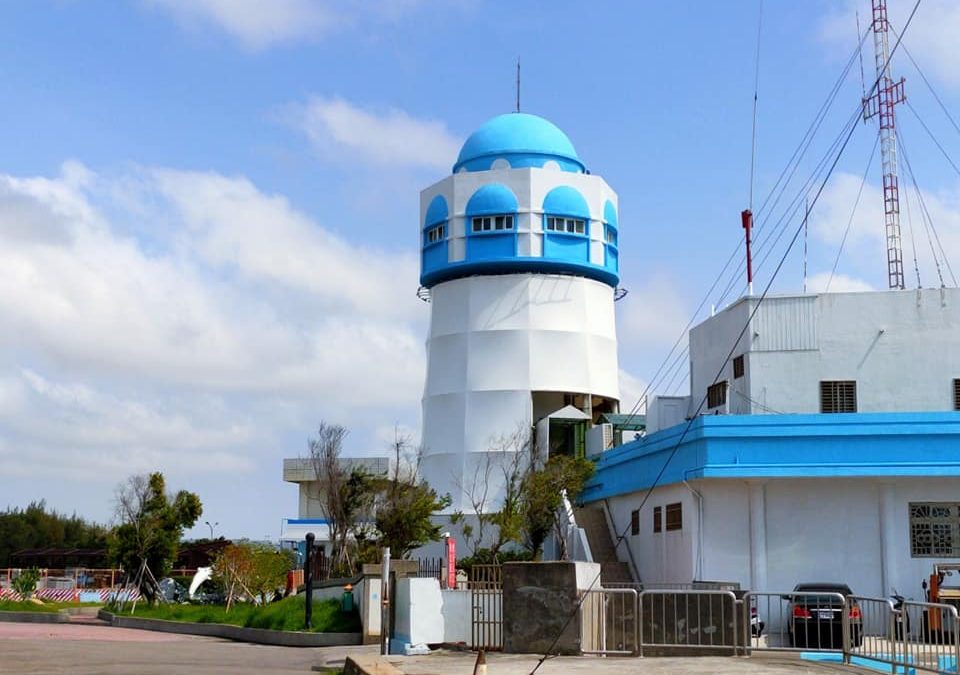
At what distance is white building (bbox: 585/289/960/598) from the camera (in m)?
27.9

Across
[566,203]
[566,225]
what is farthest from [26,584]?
[566,203]

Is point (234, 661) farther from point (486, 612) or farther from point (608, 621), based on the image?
point (608, 621)

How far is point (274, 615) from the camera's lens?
2991cm

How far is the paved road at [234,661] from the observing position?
15.9m

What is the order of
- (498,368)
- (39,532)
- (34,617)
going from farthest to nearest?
(39,532) → (498,368) → (34,617)

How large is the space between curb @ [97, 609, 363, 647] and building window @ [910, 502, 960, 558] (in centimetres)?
1251

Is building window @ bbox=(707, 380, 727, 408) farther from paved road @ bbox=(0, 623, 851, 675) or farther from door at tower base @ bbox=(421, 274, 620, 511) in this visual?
paved road @ bbox=(0, 623, 851, 675)

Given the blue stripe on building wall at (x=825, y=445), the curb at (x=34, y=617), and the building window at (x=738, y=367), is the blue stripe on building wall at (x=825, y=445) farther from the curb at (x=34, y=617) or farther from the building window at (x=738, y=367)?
the curb at (x=34, y=617)

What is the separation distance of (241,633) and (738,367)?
46.9ft

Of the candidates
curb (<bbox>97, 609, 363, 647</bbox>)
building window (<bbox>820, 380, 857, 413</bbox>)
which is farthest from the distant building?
building window (<bbox>820, 380, 857, 413</bbox>)

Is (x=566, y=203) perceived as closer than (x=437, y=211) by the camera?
Yes

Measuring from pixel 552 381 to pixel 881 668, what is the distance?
2940 centimetres

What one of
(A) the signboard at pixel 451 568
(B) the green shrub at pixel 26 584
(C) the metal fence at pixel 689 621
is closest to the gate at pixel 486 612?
(C) the metal fence at pixel 689 621

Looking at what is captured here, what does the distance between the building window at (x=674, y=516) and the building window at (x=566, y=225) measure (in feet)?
54.6
